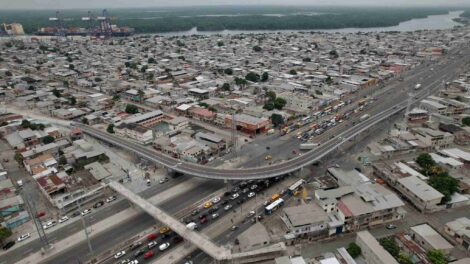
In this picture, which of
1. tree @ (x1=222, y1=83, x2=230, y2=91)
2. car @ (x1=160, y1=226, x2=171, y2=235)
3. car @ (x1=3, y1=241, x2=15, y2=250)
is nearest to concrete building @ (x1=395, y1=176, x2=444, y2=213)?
car @ (x1=160, y1=226, x2=171, y2=235)

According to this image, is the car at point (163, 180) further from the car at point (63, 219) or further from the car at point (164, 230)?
the car at point (63, 219)

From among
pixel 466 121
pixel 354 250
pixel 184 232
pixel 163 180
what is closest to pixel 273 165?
pixel 163 180

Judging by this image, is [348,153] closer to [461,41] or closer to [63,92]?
[63,92]

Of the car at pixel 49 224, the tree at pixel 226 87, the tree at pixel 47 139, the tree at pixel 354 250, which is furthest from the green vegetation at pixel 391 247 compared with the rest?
the tree at pixel 226 87

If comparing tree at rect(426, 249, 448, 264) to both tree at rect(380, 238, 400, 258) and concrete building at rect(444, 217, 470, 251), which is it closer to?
tree at rect(380, 238, 400, 258)

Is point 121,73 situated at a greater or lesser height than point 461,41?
lesser

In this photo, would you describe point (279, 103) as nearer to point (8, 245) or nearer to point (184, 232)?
point (184, 232)

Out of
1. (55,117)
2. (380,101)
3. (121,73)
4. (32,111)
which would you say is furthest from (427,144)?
(121,73)
